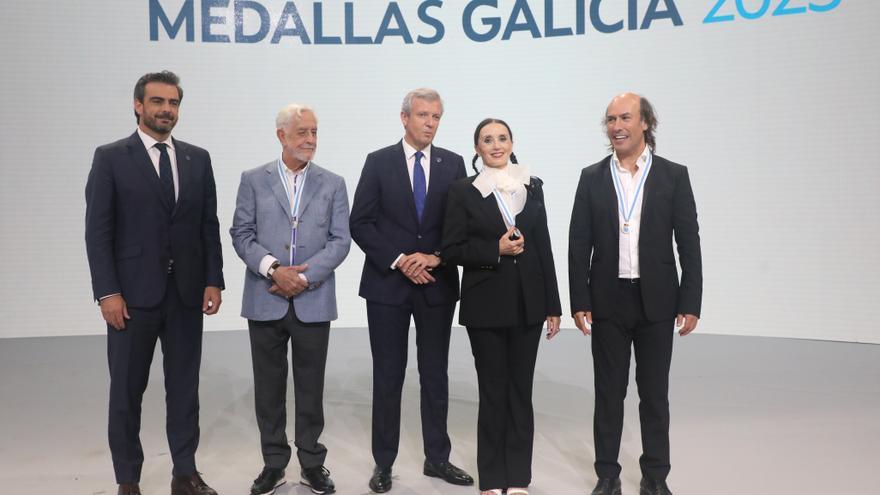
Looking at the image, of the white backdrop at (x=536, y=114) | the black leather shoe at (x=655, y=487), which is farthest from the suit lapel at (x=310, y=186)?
the white backdrop at (x=536, y=114)

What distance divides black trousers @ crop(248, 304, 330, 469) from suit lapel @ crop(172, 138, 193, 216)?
0.59 m

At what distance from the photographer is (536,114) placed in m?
7.40

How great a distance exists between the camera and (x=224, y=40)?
727 cm

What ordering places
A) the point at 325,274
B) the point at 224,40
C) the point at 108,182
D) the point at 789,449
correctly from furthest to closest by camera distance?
the point at 224,40, the point at 789,449, the point at 325,274, the point at 108,182

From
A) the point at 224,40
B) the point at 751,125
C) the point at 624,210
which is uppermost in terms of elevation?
the point at 224,40

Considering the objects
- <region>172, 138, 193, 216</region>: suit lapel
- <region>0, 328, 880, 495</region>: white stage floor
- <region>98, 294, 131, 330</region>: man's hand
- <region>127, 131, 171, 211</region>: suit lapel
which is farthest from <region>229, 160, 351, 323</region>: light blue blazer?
<region>0, 328, 880, 495</region>: white stage floor

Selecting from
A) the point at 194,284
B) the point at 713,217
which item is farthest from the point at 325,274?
the point at 713,217

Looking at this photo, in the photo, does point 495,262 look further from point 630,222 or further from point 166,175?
point 166,175

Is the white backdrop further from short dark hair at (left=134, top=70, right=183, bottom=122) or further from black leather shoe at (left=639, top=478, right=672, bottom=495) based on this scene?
short dark hair at (left=134, top=70, right=183, bottom=122)

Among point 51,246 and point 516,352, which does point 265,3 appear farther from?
point 516,352

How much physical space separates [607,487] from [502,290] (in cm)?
90

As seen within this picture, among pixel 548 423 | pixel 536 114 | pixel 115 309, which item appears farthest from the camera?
Result: pixel 536 114

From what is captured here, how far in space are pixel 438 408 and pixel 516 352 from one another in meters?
0.52

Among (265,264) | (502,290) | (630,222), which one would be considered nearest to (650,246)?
(630,222)
